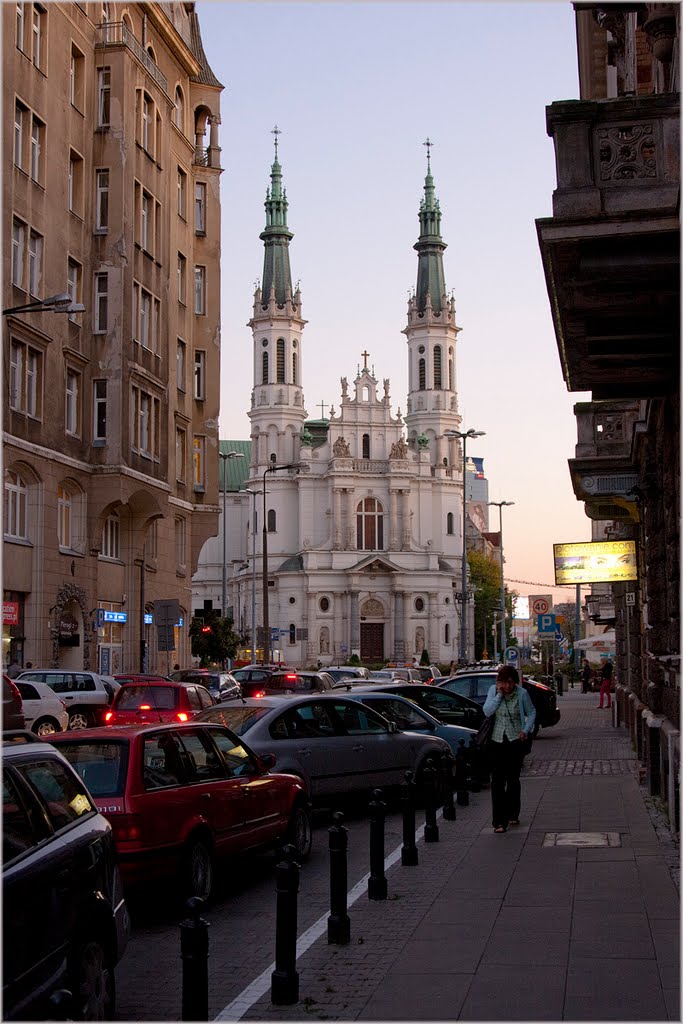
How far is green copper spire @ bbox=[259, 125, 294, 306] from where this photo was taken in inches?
5153

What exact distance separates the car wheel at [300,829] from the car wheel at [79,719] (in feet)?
54.2

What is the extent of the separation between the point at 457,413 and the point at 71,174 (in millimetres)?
92403

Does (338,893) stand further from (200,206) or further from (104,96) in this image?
(200,206)

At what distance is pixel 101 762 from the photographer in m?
10.4

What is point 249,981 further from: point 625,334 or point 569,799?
point 569,799

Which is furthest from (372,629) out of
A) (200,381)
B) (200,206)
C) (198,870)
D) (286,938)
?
(286,938)

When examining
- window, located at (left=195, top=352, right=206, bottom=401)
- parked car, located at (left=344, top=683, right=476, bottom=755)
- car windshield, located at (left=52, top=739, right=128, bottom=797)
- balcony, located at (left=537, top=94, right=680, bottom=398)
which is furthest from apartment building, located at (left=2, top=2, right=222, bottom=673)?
balcony, located at (left=537, top=94, right=680, bottom=398)

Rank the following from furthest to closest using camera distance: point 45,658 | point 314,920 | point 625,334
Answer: point 45,658
point 625,334
point 314,920

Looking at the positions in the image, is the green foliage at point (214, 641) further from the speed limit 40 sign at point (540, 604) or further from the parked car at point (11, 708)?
the parked car at point (11, 708)

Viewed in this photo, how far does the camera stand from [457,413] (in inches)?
5172

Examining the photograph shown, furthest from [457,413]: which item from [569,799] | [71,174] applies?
[569,799]

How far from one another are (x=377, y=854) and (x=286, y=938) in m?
3.38

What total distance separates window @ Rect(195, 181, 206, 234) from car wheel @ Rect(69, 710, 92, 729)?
2902 centimetres

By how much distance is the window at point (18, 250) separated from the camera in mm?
35719
